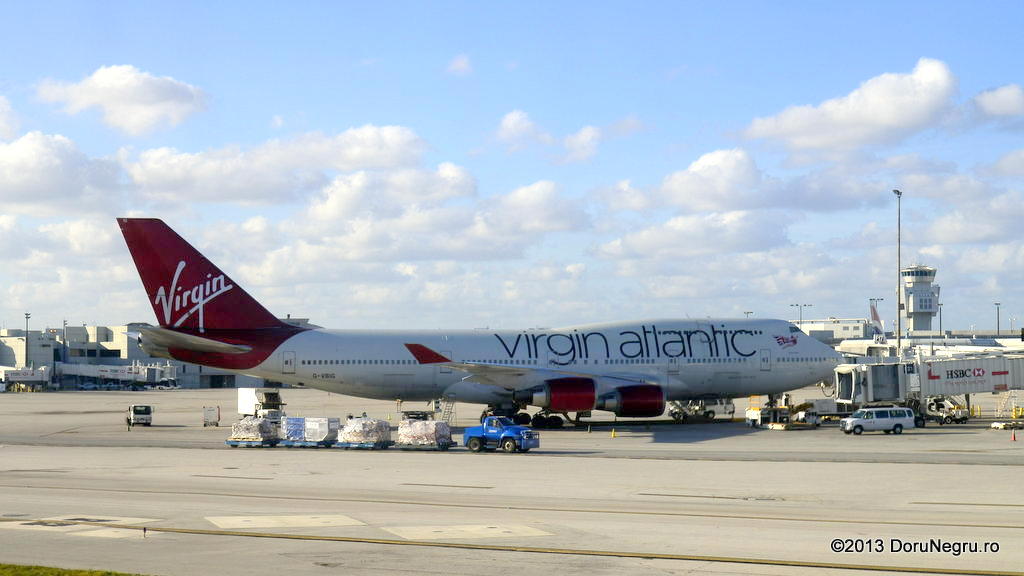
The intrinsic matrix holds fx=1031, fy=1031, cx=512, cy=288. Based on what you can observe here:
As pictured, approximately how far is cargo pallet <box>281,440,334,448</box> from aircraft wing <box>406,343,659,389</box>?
9.70m

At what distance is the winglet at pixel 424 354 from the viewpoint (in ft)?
175

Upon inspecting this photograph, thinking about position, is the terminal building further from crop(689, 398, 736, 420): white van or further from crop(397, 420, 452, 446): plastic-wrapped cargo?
crop(397, 420, 452, 446): plastic-wrapped cargo

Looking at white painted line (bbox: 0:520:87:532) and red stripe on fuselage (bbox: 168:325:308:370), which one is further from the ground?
red stripe on fuselage (bbox: 168:325:308:370)

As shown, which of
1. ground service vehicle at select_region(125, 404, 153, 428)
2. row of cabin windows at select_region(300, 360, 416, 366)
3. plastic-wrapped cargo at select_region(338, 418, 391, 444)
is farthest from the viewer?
ground service vehicle at select_region(125, 404, 153, 428)

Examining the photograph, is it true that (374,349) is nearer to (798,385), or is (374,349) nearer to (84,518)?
(798,385)

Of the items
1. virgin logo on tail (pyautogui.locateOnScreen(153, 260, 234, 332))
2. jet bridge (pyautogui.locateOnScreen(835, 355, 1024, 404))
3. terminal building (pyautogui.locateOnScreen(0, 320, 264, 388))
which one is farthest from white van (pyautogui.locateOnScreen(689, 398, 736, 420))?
terminal building (pyautogui.locateOnScreen(0, 320, 264, 388))

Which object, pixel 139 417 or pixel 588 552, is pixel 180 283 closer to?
pixel 139 417

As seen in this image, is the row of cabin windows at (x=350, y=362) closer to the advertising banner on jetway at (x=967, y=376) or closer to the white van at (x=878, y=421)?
the white van at (x=878, y=421)

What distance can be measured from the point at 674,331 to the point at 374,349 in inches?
648

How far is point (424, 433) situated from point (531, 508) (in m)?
17.8

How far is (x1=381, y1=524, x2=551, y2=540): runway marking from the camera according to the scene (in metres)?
21.0

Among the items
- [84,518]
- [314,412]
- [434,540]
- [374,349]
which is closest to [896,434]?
[374,349]

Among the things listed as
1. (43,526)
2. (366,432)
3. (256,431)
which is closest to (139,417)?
(256,431)

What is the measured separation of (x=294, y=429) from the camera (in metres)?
45.3
